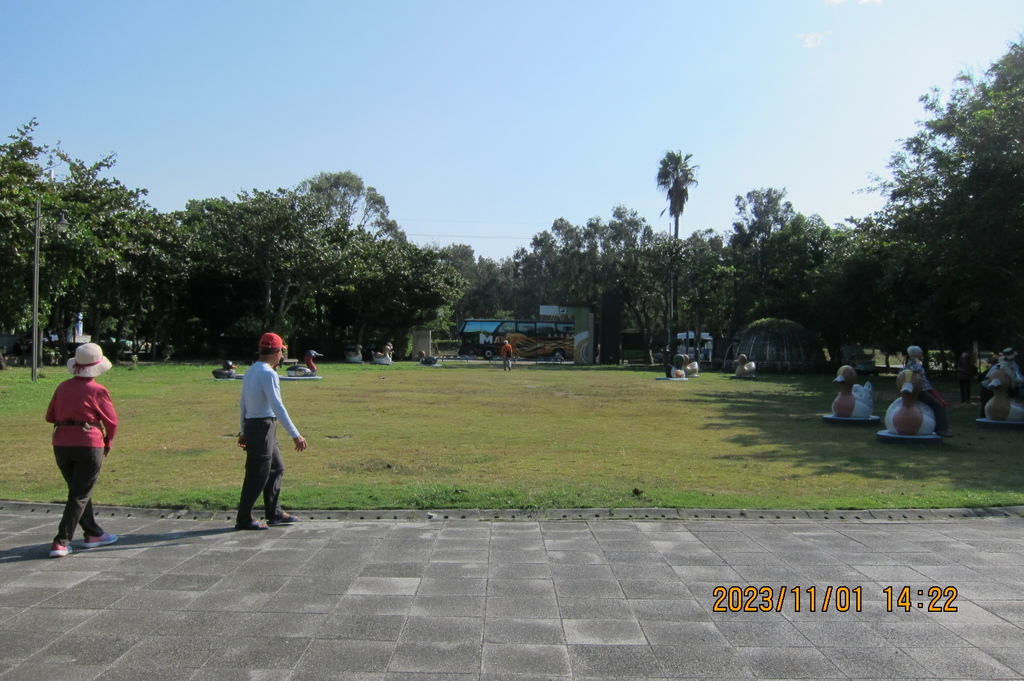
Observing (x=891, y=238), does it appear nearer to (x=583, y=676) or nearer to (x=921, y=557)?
(x=921, y=557)

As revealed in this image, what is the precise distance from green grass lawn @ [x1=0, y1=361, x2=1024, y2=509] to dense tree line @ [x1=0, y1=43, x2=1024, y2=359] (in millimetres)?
5415

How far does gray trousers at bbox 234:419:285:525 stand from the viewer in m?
6.45

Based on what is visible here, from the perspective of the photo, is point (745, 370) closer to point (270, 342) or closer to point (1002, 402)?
point (1002, 402)

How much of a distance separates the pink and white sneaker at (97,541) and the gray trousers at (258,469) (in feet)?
3.16

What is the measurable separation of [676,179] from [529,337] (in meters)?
18.8

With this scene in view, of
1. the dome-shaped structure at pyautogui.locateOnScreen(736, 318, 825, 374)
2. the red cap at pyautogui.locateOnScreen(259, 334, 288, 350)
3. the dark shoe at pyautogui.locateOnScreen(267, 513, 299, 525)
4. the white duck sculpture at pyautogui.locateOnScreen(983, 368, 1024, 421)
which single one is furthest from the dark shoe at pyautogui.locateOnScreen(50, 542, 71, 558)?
the dome-shaped structure at pyautogui.locateOnScreen(736, 318, 825, 374)

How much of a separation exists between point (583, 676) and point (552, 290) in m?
74.6

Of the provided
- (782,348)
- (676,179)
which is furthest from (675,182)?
(782,348)

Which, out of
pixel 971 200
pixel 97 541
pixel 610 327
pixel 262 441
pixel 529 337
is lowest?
pixel 97 541

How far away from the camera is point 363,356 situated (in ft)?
157

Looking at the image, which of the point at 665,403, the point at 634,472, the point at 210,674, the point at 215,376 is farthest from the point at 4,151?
the point at 210,674

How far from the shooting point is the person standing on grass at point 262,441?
6.46 meters

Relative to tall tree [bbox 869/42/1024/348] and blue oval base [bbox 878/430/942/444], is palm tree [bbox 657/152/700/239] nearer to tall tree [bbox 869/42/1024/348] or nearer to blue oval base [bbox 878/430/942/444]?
tall tree [bbox 869/42/1024/348]

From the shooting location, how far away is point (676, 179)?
4791 cm
